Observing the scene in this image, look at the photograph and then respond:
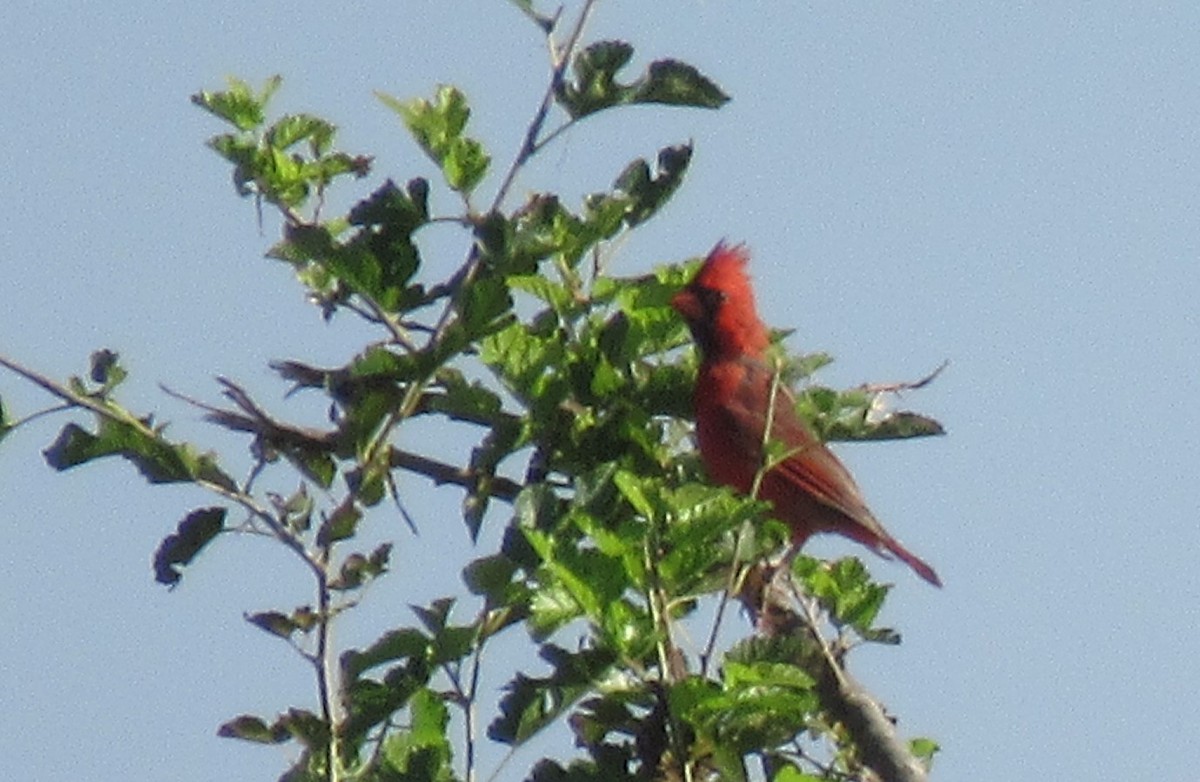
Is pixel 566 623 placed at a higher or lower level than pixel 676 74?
lower

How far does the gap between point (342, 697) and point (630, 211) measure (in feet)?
2.64

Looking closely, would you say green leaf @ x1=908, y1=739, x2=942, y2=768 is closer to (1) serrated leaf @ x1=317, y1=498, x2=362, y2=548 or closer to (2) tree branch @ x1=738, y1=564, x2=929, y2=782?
(2) tree branch @ x1=738, y1=564, x2=929, y2=782

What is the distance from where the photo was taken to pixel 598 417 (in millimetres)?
3016

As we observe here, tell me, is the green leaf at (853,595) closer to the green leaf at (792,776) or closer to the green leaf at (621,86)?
the green leaf at (792,776)

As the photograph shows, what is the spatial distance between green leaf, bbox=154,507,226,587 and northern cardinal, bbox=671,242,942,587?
2.27ft

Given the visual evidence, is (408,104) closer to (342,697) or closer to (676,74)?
(676,74)

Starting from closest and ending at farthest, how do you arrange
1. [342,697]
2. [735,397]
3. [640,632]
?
1. [640,632]
2. [342,697]
3. [735,397]

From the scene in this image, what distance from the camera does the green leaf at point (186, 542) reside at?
9.30 ft

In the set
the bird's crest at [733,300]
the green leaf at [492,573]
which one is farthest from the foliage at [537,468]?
the bird's crest at [733,300]

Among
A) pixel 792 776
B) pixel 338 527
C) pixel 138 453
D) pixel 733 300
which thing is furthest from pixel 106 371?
pixel 733 300

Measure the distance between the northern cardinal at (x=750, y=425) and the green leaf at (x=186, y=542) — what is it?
0.69 metres

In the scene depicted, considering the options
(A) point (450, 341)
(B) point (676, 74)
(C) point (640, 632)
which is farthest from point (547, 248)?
(C) point (640, 632)

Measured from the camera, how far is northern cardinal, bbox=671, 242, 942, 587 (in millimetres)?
3289

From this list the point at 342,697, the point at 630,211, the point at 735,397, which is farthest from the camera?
the point at 735,397
